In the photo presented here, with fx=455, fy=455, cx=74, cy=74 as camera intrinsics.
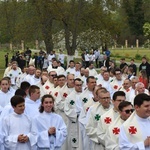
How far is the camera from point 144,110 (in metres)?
6.67

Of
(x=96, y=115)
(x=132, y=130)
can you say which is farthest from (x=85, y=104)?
(x=132, y=130)

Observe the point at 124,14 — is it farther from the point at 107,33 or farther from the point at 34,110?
the point at 34,110

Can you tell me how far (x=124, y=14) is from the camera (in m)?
92.6

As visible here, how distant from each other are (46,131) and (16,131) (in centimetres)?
56

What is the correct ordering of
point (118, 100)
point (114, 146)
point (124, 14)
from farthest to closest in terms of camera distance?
point (124, 14) → point (118, 100) → point (114, 146)

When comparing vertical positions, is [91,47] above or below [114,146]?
above

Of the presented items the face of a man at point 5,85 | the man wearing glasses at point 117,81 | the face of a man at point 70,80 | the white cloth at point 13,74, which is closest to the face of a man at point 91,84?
the face of a man at point 70,80

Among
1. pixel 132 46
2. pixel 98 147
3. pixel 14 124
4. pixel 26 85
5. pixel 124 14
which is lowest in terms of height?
pixel 98 147

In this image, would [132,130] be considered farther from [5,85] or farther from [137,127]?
[5,85]

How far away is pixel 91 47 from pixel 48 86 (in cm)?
3262

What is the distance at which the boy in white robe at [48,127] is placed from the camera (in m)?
8.48

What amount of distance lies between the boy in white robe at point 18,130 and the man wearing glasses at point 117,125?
148 cm

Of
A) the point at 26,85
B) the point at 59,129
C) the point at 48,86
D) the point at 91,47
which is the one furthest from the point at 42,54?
the point at 59,129

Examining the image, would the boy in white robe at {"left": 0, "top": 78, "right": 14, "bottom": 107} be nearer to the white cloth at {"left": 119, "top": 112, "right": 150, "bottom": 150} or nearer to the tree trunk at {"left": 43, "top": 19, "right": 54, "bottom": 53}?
the white cloth at {"left": 119, "top": 112, "right": 150, "bottom": 150}
